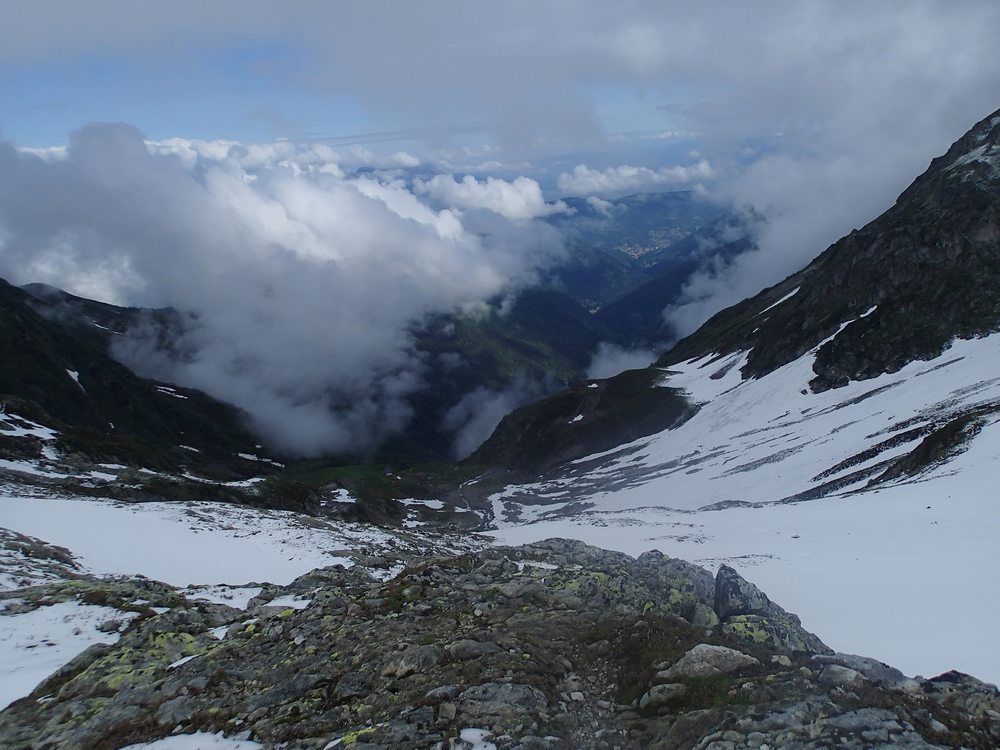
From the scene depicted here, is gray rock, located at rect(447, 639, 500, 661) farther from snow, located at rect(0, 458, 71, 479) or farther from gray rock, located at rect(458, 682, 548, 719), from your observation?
snow, located at rect(0, 458, 71, 479)

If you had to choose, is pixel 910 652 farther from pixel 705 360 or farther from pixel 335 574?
pixel 705 360

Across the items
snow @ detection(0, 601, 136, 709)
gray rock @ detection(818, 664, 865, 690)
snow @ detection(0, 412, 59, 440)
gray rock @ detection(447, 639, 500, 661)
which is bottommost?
gray rock @ detection(818, 664, 865, 690)

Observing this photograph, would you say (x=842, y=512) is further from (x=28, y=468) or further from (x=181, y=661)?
(x=28, y=468)

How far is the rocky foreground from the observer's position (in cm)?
892

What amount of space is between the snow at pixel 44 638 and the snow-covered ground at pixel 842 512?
21.4 meters

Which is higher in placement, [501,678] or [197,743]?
[197,743]

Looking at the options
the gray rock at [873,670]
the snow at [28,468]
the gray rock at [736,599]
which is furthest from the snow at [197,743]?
the snow at [28,468]

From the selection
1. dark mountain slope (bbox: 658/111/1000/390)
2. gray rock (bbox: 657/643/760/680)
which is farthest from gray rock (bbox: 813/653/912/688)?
dark mountain slope (bbox: 658/111/1000/390)

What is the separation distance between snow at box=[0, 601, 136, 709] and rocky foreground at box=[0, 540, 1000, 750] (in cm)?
53

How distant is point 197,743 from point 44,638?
9.67 metres

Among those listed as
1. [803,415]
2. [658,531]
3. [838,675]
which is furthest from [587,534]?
[803,415]

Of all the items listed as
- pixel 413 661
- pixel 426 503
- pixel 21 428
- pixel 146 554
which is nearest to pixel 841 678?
pixel 413 661

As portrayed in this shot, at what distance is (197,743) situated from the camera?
33.8 ft

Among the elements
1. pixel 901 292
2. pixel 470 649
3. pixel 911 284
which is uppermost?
pixel 911 284
